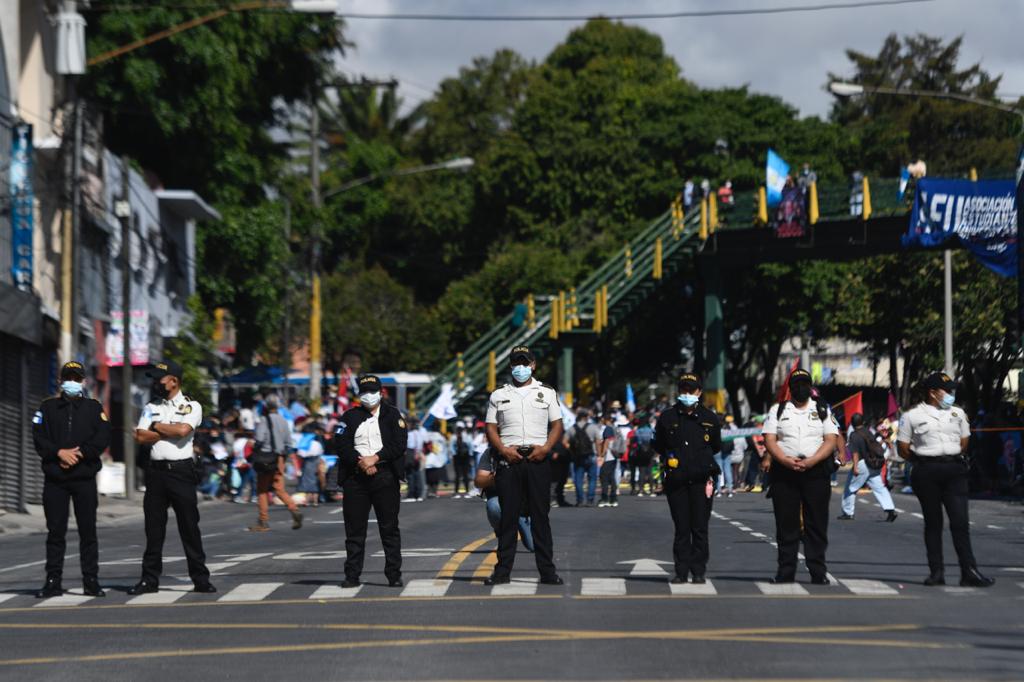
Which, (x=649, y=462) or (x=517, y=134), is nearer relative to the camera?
(x=649, y=462)

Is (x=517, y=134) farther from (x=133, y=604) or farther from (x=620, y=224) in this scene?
(x=133, y=604)

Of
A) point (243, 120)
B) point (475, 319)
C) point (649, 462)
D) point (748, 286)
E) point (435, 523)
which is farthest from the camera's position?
point (475, 319)

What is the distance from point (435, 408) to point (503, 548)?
26.3 metres

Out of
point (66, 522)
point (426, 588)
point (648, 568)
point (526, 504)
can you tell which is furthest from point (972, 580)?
point (66, 522)

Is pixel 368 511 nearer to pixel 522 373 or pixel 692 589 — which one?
pixel 522 373

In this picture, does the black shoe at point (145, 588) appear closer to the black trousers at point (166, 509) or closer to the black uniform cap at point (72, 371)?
the black trousers at point (166, 509)

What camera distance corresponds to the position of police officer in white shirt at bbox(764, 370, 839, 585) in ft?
48.2

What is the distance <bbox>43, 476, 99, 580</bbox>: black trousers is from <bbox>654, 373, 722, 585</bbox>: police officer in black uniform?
452cm

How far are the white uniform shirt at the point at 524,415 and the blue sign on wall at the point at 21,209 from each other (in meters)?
20.3

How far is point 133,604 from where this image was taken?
1385cm

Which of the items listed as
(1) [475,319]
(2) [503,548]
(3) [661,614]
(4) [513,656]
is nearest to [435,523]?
(2) [503,548]

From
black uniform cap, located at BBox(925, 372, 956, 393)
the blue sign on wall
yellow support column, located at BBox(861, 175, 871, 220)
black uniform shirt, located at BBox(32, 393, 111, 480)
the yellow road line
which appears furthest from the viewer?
yellow support column, located at BBox(861, 175, 871, 220)

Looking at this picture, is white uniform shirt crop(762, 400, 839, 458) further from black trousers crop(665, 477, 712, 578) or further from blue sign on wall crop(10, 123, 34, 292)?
blue sign on wall crop(10, 123, 34, 292)

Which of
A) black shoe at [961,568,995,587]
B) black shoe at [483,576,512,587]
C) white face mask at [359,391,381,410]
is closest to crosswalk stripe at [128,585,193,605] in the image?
white face mask at [359,391,381,410]
